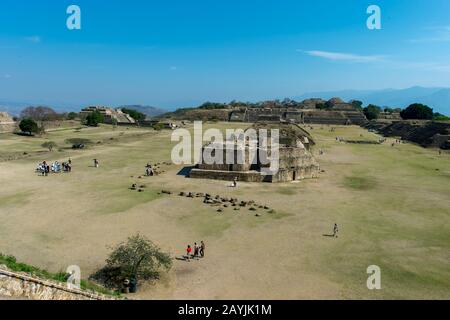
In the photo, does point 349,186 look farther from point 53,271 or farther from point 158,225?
point 53,271

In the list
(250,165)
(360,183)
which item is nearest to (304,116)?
(360,183)

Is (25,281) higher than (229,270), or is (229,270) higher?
(25,281)

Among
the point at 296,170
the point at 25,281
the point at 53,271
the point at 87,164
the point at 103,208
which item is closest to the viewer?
the point at 25,281

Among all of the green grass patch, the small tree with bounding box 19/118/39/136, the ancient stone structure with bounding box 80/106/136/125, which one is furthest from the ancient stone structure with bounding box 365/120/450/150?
the small tree with bounding box 19/118/39/136

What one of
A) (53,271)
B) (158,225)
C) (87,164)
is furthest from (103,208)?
(87,164)

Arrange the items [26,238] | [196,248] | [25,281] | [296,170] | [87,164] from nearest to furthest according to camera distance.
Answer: [25,281] → [196,248] → [26,238] → [296,170] → [87,164]

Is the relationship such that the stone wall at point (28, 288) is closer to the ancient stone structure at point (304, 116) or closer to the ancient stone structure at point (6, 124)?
the ancient stone structure at point (6, 124)

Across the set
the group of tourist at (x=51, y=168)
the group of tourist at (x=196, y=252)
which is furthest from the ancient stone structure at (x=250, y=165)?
the group of tourist at (x=196, y=252)

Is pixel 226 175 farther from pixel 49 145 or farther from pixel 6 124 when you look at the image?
pixel 6 124


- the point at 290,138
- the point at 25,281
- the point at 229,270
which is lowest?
the point at 229,270
